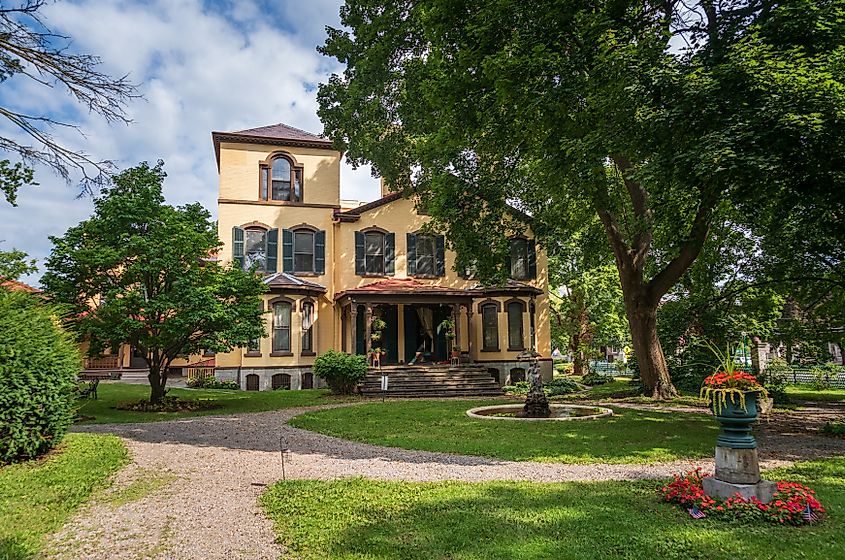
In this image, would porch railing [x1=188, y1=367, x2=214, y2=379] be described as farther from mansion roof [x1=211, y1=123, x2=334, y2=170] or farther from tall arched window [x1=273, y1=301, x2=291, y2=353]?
mansion roof [x1=211, y1=123, x2=334, y2=170]

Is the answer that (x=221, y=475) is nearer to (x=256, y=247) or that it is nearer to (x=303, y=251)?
(x=256, y=247)

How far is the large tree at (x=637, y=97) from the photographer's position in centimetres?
759

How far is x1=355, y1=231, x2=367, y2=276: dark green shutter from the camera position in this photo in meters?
24.1

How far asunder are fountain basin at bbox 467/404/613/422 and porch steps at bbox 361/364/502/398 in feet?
14.8

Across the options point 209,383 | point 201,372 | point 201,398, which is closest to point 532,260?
point 209,383

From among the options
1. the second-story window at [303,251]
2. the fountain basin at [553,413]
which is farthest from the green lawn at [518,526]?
the second-story window at [303,251]

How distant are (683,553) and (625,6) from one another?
29.5ft

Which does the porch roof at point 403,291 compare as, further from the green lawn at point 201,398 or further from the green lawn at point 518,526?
the green lawn at point 518,526

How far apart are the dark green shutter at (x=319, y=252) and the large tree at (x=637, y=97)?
969 cm

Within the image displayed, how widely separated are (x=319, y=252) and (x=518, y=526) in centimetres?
2023

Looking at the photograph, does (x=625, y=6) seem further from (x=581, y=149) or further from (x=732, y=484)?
(x=732, y=484)

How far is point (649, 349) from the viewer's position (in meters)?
17.1

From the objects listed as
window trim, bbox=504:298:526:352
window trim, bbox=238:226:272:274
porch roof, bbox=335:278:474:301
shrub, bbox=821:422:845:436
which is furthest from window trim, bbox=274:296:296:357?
shrub, bbox=821:422:845:436

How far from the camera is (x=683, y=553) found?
4.59 meters
